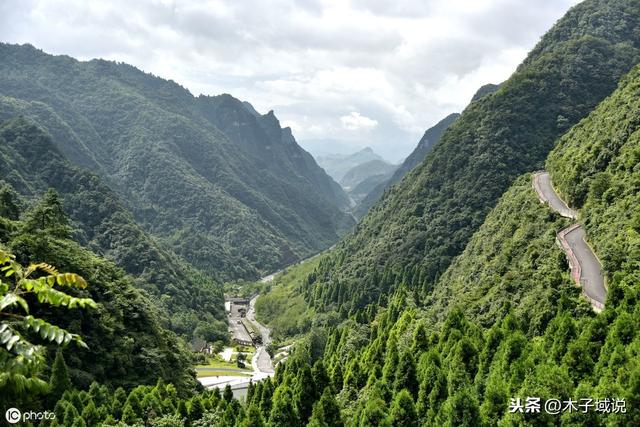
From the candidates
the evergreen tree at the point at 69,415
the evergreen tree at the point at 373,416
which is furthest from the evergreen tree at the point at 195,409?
the evergreen tree at the point at 373,416

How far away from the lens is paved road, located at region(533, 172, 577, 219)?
66.4 m

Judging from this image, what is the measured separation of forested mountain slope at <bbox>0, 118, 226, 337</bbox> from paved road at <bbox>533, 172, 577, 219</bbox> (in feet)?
291

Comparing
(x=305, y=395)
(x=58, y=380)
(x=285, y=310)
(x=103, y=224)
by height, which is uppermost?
(x=103, y=224)

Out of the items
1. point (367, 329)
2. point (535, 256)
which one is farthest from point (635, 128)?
point (367, 329)

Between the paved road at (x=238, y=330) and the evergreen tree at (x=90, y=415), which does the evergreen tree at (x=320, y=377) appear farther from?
the paved road at (x=238, y=330)

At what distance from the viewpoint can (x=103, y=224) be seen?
15338 centimetres

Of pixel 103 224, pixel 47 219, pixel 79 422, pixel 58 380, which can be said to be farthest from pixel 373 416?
pixel 103 224

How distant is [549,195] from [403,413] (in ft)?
174

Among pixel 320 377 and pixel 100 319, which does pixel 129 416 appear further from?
pixel 100 319

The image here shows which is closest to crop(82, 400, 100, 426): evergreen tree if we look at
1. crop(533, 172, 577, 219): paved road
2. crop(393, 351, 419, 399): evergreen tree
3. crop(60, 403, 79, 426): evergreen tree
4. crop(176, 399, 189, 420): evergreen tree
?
crop(60, 403, 79, 426): evergreen tree

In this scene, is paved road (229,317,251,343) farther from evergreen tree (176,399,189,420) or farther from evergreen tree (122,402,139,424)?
evergreen tree (122,402,139,424)

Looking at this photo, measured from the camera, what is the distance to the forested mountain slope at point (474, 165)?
110875mm

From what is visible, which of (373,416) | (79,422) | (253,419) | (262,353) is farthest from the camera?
(262,353)

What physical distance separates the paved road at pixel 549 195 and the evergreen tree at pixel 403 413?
129ft
